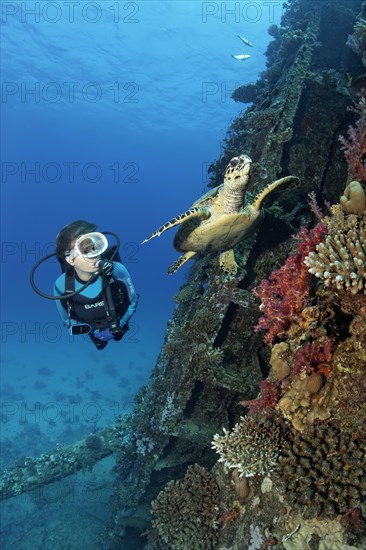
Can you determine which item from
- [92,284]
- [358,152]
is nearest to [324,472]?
[92,284]

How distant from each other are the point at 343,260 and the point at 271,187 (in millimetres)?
2178

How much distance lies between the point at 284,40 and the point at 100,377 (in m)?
31.0

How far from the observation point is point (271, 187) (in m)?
5.51

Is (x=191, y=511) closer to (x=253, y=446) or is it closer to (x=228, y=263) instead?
(x=253, y=446)

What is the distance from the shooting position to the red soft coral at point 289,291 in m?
4.15

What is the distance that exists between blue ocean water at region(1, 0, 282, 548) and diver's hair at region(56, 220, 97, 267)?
740 cm

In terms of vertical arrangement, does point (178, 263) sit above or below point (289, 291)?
above

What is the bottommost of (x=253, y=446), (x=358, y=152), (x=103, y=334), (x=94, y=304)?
(x=253, y=446)

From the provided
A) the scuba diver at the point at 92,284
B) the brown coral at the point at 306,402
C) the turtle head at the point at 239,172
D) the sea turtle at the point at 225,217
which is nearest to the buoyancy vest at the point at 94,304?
the scuba diver at the point at 92,284

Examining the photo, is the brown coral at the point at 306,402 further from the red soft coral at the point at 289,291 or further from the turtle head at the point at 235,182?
the turtle head at the point at 235,182

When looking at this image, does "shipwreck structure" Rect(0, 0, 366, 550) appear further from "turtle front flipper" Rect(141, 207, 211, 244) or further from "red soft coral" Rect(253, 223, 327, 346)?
"turtle front flipper" Rect(141, 207, 211, 244)

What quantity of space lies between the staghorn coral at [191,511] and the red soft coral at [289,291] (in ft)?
8.35

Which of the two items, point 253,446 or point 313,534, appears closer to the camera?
point 313,534

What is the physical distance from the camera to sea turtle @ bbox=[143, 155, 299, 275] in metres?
5.46
